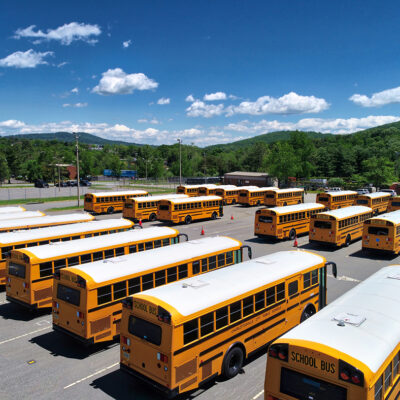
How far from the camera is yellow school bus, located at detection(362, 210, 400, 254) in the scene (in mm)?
20250

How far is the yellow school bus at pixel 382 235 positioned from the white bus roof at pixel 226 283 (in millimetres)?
11068

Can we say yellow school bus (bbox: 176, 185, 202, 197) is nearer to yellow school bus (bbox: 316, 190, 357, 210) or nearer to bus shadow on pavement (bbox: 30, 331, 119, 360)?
yellow school bus (bbox: 316, 190, 357, 210)

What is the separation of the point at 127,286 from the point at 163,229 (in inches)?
240

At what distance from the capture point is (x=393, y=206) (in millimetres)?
32875

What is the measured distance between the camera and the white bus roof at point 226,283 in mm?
7873

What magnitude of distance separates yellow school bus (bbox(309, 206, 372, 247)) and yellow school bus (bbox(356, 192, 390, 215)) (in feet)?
36.0

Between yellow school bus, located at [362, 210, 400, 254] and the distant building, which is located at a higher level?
the distant building

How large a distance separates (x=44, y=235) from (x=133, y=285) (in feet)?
22.4

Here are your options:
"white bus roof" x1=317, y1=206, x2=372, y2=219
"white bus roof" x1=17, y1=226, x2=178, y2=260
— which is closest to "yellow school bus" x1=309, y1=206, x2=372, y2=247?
"white bus roof" x1=317, y1=206, x2=372, y2=219

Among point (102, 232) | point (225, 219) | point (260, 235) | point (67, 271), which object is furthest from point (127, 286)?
point (225, 219)

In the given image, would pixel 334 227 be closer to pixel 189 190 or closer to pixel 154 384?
pixel 154 384

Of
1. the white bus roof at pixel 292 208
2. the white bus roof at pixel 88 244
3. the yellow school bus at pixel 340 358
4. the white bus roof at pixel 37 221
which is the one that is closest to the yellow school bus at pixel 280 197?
the white bus roof at pixel 292 208

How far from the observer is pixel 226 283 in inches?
353

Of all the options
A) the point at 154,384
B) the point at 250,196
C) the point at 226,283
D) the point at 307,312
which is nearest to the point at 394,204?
the point at 250,196
